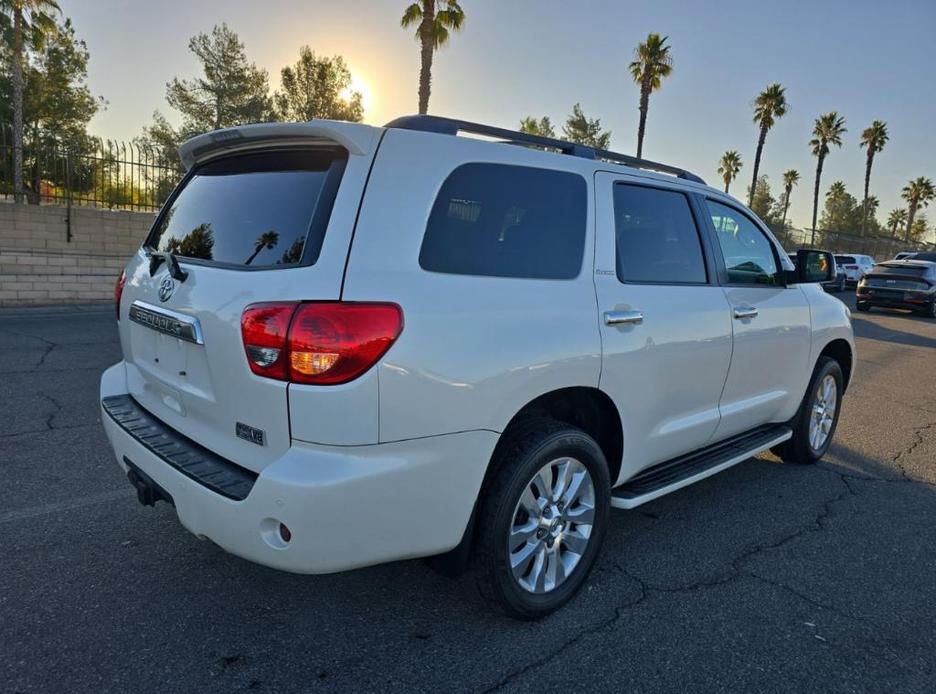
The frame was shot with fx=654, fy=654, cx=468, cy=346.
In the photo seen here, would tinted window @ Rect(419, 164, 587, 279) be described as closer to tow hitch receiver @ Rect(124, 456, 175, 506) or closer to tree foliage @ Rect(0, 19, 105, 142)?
tow hitch receiver @ Rect(124, 456, 175, 506)

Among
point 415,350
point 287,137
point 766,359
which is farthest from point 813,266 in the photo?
point 287,137

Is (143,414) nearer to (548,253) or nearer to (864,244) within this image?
(548,253)

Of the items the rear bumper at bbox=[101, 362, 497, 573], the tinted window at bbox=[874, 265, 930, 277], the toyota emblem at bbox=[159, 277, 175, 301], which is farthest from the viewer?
the tinted window at bbox=[874, 265, 930, 277]

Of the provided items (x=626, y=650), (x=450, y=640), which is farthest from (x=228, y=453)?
(x=626, y=650)

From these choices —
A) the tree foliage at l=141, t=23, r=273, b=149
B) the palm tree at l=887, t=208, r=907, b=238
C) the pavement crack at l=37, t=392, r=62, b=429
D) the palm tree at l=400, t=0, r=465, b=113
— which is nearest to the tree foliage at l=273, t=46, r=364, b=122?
the tree foliage at l=141, t=23, r=273, b=149

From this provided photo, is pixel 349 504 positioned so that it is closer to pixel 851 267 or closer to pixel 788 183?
pixel 851 267

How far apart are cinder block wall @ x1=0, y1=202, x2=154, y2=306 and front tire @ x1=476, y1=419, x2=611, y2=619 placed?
11.8m

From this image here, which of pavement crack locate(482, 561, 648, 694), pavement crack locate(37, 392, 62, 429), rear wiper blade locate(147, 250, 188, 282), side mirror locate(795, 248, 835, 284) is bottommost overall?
pavement crack locate(482, 561, 648, 694)

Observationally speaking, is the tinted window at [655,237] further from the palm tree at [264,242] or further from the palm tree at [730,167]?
the palm tree at [730,167]

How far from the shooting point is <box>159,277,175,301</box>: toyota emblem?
8.53ft

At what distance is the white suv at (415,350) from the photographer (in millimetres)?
2094

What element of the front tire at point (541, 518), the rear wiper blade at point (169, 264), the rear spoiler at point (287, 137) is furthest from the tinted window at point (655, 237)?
the rear wiper blade at point (169, 264)

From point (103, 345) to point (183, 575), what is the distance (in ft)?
20.1

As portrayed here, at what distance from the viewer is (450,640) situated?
255cm
